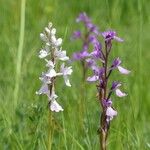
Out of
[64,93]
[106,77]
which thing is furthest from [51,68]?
[64,93]

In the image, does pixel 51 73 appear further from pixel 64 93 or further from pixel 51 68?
pixel 64 93

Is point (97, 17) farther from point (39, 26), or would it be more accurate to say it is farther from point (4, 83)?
point (4, 83)

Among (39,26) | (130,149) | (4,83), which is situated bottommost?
(130,149)

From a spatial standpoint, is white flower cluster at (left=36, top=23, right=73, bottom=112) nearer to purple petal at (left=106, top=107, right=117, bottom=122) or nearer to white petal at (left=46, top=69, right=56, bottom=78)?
white petal at (left=46, top=69, right=56, bottom=78)

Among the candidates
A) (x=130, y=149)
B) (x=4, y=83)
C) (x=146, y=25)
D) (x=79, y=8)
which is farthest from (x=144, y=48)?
(x=130, y=149)

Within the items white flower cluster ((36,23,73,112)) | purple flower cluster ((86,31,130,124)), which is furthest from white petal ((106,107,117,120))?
white flower cluster ((36,23,73,112))
